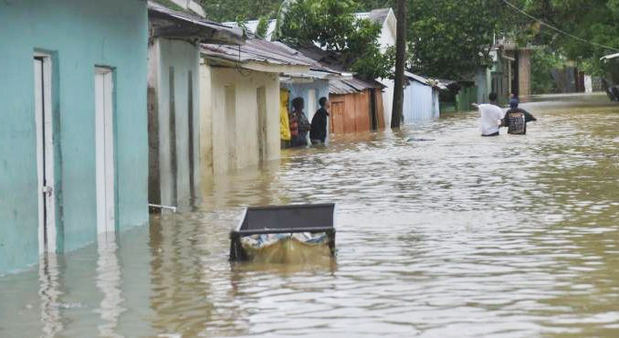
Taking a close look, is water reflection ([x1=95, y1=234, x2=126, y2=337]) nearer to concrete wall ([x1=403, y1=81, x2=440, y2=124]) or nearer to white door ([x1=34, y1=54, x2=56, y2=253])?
white door ([x1=34, y1=54, x2=56, y2=253])

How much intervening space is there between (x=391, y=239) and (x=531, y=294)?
3.69 meters

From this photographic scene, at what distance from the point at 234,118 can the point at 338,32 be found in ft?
68.4

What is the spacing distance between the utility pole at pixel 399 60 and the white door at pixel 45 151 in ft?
107

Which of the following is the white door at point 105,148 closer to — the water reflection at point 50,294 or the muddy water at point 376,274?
the muddy water at point 376,274

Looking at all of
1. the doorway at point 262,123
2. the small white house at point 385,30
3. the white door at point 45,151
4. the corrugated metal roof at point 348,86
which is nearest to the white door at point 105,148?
the white door at point 45,151

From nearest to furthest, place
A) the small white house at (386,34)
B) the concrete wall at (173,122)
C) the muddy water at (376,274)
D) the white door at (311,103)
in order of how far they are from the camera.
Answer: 1. the muddy water at (376,274)
2. the concrete wall at (173,122)
3. the white door at (311,103)
4. the small white house at (386,34)

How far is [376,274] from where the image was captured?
9.87 m

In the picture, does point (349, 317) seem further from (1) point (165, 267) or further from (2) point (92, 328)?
(1) point (165, 267)

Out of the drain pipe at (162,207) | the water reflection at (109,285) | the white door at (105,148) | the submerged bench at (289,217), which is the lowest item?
the water reflection at (109,285)

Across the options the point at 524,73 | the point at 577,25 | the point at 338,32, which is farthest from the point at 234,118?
the point at 524,73

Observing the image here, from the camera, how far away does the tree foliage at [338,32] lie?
44.4m

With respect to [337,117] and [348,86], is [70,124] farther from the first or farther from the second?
[348,86]

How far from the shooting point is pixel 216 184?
20.5 metres

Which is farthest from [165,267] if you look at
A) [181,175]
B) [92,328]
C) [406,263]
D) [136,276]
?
[181,175]
